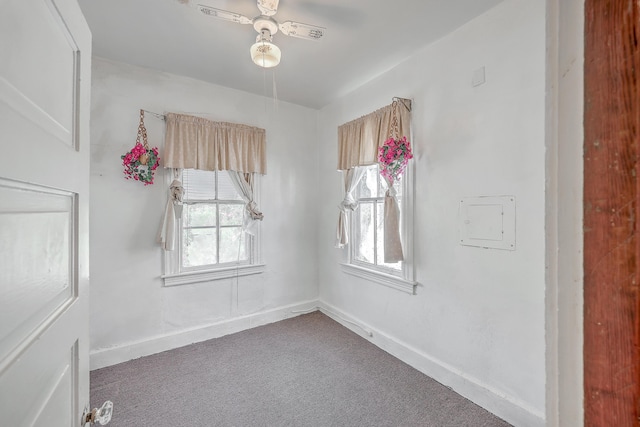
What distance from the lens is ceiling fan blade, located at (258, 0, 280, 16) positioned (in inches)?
65.6

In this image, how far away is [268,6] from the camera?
1.69 metres

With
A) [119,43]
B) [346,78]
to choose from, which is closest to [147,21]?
[119,43]

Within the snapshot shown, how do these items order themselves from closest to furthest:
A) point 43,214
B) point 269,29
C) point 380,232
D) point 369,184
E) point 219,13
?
point 43,214 → point 219,13 → point 269,29 → point 380,232 → point 369,184

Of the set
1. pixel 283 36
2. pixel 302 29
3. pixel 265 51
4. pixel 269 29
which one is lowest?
pixel 265 51

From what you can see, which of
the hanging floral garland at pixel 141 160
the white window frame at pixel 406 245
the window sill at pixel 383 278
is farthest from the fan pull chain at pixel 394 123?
the hanging floral garland at pixel 141 160

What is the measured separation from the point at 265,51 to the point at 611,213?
6.08 feet

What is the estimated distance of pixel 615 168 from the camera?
38 centimetres

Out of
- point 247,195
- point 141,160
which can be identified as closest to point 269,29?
point 141,160

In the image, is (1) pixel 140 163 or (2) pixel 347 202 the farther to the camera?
(2) pixel 347 202

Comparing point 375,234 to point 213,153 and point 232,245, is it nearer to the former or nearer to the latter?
point 232,245

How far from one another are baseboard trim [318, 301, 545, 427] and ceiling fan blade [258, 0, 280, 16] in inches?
108

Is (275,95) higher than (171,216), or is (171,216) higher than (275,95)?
(275,95)

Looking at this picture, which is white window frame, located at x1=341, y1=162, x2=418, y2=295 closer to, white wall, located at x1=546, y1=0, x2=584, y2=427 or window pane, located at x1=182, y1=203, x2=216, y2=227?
window pane, located at x1=182, y1=203, x2=216, y2=227

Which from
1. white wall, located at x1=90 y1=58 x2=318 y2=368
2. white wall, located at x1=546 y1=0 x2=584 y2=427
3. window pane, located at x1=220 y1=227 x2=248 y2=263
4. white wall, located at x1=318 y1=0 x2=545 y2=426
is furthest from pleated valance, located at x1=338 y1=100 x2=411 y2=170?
white wall, located at x1=546 y1=0 x2=584 y2=427
